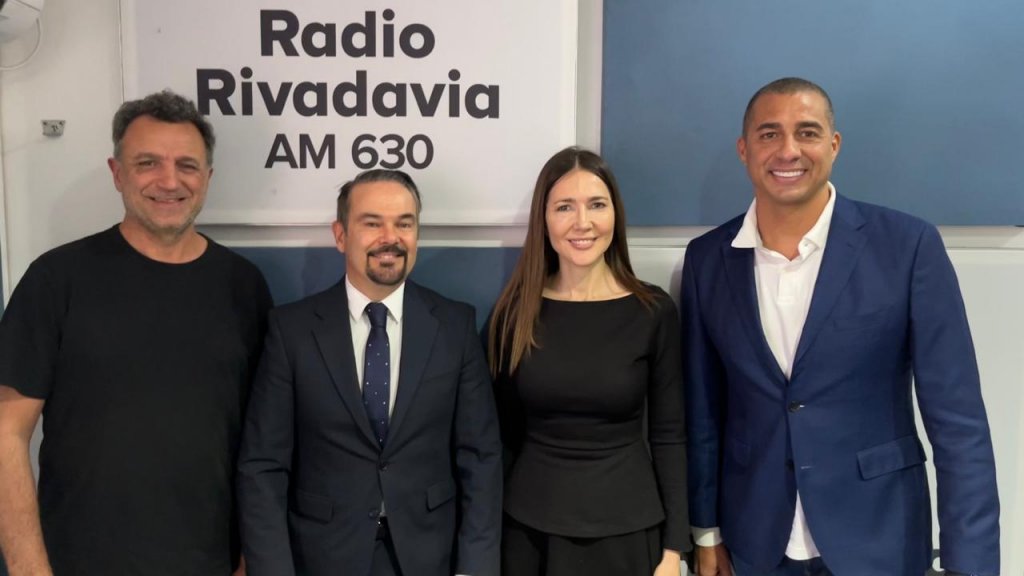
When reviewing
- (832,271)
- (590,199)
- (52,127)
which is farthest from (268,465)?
(832,271)

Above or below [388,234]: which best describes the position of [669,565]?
below

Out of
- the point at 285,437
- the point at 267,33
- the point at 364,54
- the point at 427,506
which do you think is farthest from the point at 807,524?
the point at 267,33

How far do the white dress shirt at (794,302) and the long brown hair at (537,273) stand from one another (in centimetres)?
32

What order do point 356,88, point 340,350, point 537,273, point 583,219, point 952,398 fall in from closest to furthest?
1. point 952,398
2. point 340,350
3. point 583,219
4. point 537,273
5. point 356,88

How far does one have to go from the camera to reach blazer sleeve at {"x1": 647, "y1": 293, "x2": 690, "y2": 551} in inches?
74.8

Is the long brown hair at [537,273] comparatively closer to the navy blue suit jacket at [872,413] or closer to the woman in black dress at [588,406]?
the woman in black dress at [588,406]

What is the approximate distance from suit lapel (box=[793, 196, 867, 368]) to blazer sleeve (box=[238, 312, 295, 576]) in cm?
129

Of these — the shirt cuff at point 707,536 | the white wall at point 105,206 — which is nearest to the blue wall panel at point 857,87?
the white wall at point 105,206

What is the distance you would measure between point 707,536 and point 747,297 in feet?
2.26

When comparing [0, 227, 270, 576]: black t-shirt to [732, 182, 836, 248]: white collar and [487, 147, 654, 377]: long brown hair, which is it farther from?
[732, 182, 836, 248]: white collar

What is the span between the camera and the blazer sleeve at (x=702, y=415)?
193cm

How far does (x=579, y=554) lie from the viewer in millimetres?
1820

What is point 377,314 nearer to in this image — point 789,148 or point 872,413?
point 789,148

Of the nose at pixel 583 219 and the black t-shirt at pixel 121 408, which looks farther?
the nose at pixel 583 219
